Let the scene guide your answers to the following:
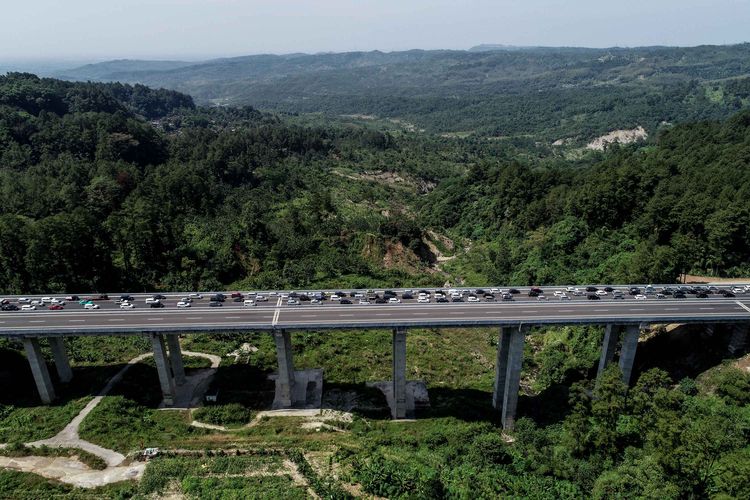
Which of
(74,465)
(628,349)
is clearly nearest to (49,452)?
(74,465)

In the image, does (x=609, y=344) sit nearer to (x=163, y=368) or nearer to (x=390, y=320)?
(x=390, y=320)

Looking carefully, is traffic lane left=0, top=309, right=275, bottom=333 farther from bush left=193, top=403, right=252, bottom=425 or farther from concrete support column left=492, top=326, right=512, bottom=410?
concrete support column left=492, top=326, right=512, bottom=410

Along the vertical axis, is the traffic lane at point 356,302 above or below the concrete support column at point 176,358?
above

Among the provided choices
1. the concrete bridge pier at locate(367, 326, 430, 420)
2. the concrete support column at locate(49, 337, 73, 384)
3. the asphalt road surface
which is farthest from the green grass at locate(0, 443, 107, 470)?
the concrete bridge pier at locate(367, 326, 430, 420)

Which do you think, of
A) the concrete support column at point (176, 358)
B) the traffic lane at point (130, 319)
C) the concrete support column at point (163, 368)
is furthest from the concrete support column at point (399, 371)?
the concrete support column at point (176, 358)

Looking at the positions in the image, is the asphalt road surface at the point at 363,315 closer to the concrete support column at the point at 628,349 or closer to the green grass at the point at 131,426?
the concrete support column at the point at 628,349

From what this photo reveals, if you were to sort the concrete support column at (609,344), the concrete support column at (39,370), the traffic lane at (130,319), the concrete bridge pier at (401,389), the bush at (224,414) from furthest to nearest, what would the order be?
Answer: the concrete support column at (609,344), the concrete bridge pier at (401,389), the traffic lane at (130,319), the concrete support column at (39,370), the bush at (224,414)

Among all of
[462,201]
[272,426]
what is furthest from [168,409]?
[462,201]
